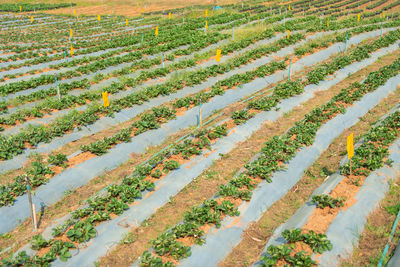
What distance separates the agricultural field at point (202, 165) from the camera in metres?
6.26

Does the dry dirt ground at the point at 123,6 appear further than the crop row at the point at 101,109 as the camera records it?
Yes

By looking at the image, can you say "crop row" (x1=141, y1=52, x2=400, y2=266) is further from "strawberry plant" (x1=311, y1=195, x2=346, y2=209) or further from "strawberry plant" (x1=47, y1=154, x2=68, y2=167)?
"strawberry plant" (x1=47, y1=154, x2=68, y2=167)

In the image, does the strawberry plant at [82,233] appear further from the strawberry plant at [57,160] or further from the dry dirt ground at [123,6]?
the dry dirt ground at [123,6]

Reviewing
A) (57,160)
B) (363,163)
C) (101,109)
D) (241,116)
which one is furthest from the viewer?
(101,109)

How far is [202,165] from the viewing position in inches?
347

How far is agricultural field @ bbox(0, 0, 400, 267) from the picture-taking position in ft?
20.5

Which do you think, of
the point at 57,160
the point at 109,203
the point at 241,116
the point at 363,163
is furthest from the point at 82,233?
the point at 363,163

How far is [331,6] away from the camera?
40969mm

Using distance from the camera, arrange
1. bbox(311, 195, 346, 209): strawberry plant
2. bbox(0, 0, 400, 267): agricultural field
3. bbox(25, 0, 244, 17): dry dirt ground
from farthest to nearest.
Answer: bbox(25, 0, 244, 17): dry dirt ground → bbox(311, 195, 346, 209): strawberry plant → bbox(0, 0, 400, 267): agricultural field

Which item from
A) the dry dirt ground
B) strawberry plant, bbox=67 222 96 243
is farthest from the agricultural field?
the dry dirt ground

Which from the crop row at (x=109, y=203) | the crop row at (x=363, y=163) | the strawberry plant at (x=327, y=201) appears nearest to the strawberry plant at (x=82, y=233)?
the crop row at (x=109, y=203)

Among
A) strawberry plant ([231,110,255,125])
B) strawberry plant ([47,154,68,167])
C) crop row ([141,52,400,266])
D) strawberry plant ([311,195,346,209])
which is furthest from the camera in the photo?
strawberry plant ([231,110,255,125])

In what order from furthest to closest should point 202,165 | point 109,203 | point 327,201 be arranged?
point 202,165 < point 109,203 < point 327,201

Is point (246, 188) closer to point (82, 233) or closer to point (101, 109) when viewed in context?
point (82, 233)
